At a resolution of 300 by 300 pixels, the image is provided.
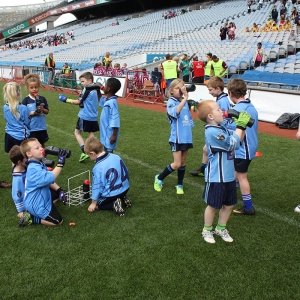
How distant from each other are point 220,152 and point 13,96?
312cm

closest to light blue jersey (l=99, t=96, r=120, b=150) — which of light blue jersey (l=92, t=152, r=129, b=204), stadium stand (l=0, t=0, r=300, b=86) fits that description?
light blue jersey (l=92, t=152, r=129, b=204)

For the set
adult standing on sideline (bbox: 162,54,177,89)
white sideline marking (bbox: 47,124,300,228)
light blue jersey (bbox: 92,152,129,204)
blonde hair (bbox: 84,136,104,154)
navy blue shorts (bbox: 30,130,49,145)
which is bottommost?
white sideline marking (bbox: 47,124,300,228)

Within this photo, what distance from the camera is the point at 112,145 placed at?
210 inches

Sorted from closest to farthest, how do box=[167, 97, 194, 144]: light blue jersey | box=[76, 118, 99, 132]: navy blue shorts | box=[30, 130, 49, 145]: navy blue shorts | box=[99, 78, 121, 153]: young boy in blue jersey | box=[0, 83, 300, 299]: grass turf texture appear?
1. box=[0, 83, 300, 299]: grass turf texture
2. box=[167, 97, 194, 144]: light blue jersey
3. box=[99, 78, 121, 153]: young boy in blue jersey
4. box=[30, 130, 49, 145]: navy blue shorts
5. box=[76, 118, 99, 132]: navy blue shorts

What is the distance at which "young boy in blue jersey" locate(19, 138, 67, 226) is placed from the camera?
397cm

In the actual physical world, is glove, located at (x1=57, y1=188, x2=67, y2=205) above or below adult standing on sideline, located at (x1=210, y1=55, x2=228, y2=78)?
below

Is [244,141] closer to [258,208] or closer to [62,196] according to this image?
[258,208]

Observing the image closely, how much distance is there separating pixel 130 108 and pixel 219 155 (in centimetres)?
970

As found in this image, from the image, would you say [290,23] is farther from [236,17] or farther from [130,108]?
[130,108]

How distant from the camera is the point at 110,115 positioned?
5219 millimetres

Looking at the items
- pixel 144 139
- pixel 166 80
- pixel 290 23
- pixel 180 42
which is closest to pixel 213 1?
pixel 180 42

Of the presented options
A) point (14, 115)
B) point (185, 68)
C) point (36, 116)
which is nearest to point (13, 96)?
point (14, 115)

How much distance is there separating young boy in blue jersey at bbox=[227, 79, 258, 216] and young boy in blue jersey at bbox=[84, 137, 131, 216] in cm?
147

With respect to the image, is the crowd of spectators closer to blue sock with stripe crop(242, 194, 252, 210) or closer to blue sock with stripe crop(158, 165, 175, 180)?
blue sock with stripe crop(158, 165, 175, 180)
